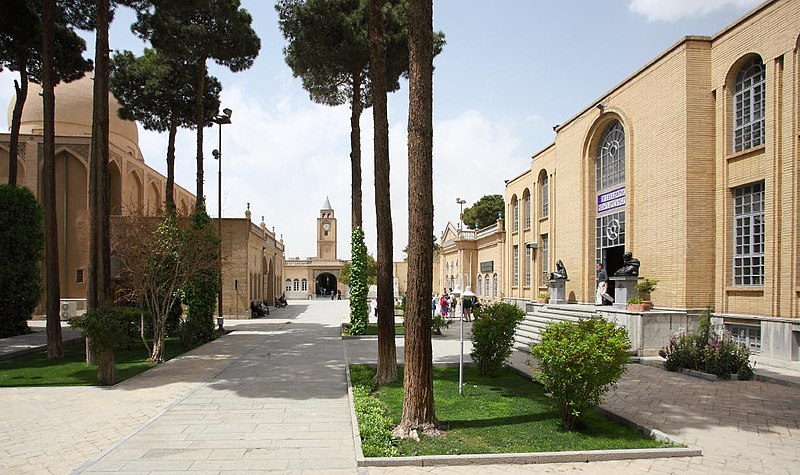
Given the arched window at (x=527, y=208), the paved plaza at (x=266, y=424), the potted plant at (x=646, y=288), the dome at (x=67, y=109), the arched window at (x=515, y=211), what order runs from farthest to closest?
1. the dome at (x=67, y=109)
2. the arched window at (x=515, y=211)
3. the arched window at (x=527, y=208)
4. the potted plant at (x=646, y=288)
5. the paved plaza at (x=266, y=424)

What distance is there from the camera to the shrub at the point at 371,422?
21.0 ft

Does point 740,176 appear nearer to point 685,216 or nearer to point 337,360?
point 685,216

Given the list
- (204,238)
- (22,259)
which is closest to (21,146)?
(22,259)

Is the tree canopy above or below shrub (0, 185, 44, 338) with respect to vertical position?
above

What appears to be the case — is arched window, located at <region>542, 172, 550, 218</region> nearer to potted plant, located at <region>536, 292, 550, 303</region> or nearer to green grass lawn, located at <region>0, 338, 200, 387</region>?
potted plant, located at <region>536, 292, 550, 303</region>

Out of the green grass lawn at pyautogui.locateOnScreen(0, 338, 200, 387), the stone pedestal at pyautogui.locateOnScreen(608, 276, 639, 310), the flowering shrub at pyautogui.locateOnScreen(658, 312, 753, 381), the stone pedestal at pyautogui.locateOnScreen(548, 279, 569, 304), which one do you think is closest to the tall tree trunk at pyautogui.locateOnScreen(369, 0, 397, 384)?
the green grass lawn at pyautogui.locateOnScreen(0, 338, 200, 387)

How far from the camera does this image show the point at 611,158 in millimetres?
18891

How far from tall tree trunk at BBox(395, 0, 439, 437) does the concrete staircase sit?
29.2 ft

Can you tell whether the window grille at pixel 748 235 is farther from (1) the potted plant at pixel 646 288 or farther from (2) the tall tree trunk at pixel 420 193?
(2) the tall tree trunk at pixel 420 193

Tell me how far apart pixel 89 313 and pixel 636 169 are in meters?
15.0

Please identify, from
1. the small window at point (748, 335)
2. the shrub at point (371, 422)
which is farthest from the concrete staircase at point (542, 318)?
the shrub at point (371, 422)

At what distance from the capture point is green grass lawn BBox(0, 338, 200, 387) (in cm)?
1131

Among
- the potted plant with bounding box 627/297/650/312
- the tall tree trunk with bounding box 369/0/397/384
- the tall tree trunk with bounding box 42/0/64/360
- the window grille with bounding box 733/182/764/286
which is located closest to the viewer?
the tall tree trunk with bounding box 369/0/397/384

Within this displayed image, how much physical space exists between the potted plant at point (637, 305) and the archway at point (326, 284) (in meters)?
66.7
